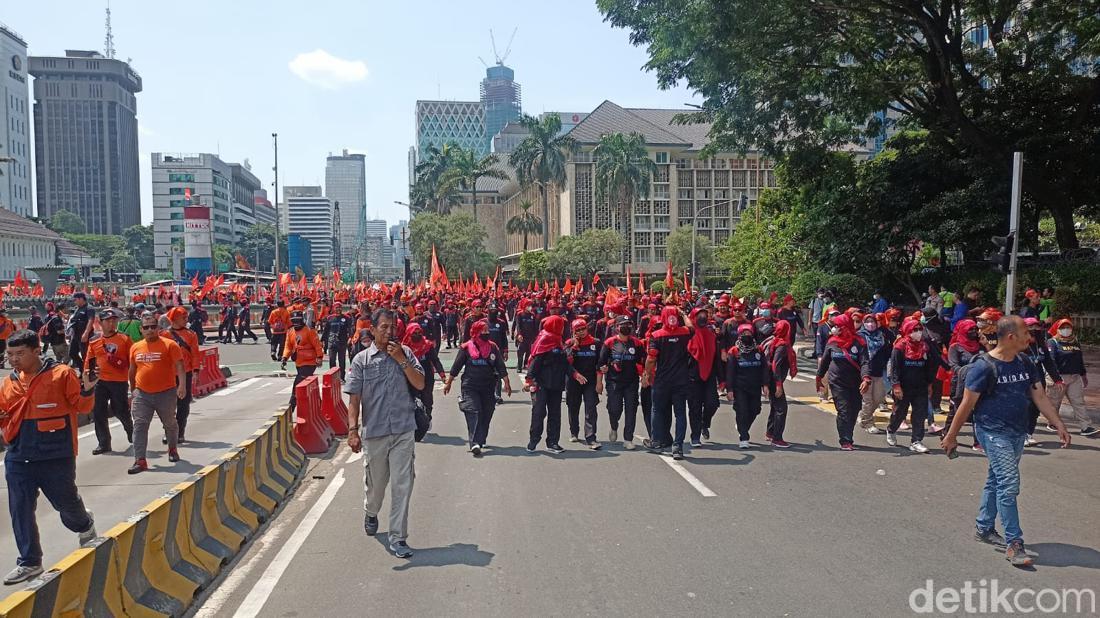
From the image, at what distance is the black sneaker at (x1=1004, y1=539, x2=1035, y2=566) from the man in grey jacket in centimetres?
449

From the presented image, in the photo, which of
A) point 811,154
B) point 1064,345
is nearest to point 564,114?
point 811,154

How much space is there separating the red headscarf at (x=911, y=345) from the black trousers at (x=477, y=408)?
515 cm

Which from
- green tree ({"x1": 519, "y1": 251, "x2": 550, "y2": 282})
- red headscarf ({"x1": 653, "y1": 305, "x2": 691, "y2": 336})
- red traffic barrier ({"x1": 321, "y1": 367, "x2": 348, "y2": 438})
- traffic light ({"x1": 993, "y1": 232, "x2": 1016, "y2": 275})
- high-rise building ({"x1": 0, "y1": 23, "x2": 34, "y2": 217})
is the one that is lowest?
red traffic barrier ({"x1": 321, "y1": 367, "x2": 348, "y2": 438})

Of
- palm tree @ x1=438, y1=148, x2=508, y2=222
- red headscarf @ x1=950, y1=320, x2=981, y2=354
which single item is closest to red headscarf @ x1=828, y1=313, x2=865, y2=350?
red headscarf @ x1=950, y1=320, x2=981, y2=354

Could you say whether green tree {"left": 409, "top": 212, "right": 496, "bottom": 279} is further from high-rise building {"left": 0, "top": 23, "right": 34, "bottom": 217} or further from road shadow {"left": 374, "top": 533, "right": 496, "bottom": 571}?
high-rise building {"left": 0, "top": 23, "right": 34, "bottom": 217}

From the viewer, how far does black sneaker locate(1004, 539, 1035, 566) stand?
19.3 feet

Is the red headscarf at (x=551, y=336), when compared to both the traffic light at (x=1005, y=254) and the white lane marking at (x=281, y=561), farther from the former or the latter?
the traffic light at (x=1005, y=254)

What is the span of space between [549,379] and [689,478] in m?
2.32

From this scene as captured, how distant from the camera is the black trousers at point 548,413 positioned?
10.4 metres

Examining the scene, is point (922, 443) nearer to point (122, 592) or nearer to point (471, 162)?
point (122, 592)

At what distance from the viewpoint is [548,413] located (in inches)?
411

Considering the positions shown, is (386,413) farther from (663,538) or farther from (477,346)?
(477,346)

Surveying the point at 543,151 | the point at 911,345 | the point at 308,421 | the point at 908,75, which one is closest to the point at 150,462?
the point at 308,421

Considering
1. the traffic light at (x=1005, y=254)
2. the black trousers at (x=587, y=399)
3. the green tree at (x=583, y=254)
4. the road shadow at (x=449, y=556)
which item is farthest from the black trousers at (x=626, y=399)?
the green tree at (x=583, y=254)
